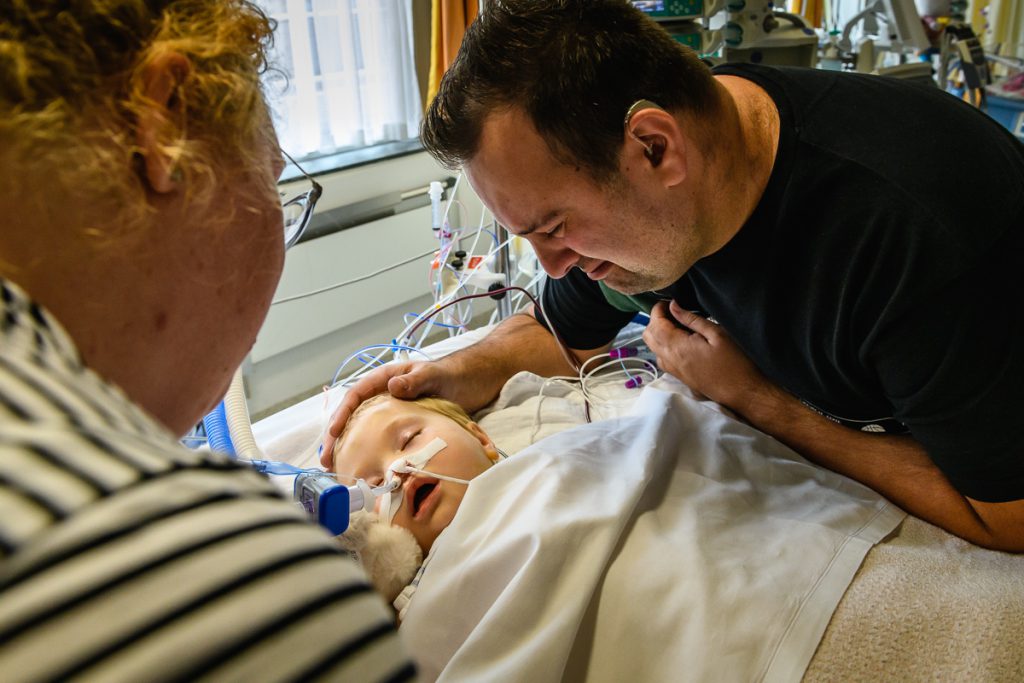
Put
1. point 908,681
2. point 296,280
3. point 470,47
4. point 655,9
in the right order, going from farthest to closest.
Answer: point 296,280, point 655,9, point 470,47, point 908,681

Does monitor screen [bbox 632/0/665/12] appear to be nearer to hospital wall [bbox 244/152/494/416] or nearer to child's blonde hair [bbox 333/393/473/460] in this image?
hospital wall [bbox 244/152/494/416]

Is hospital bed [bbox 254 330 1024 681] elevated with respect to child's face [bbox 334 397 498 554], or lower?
elevated

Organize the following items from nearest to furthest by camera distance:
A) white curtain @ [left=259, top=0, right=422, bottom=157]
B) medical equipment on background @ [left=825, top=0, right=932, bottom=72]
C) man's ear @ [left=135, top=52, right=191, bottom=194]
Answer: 1. man's ear @ [left=135, top=52, right=191, bottom=194]
2. medical equipment on background @ [left=825, top=0, right=932, bottom=72]
3. white curtain @ [left=259, top=0, right=422, bottom=157]

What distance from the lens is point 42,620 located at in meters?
0.39

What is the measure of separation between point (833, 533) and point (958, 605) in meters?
0.19

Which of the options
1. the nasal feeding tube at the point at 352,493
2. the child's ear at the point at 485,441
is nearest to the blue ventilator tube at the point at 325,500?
the nasal feeding tube at the point at 352,493

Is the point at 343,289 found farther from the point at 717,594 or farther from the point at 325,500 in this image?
the point at 717,594

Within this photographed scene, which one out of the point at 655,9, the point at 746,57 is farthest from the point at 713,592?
the point at 746,57

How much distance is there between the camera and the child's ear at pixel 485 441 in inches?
63.9

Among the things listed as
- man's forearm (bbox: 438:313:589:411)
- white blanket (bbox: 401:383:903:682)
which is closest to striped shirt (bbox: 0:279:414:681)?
white blanket (bbox: 401:383:903:682)

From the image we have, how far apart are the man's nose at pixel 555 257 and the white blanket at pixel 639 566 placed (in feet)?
1.06

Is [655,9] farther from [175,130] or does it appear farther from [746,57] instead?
[175,130]

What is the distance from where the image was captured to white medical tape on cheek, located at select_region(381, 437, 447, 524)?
4.64 feet

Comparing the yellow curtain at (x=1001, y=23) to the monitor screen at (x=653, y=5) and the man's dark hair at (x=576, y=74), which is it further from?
the man's dark hair at (x=576, y=74)
